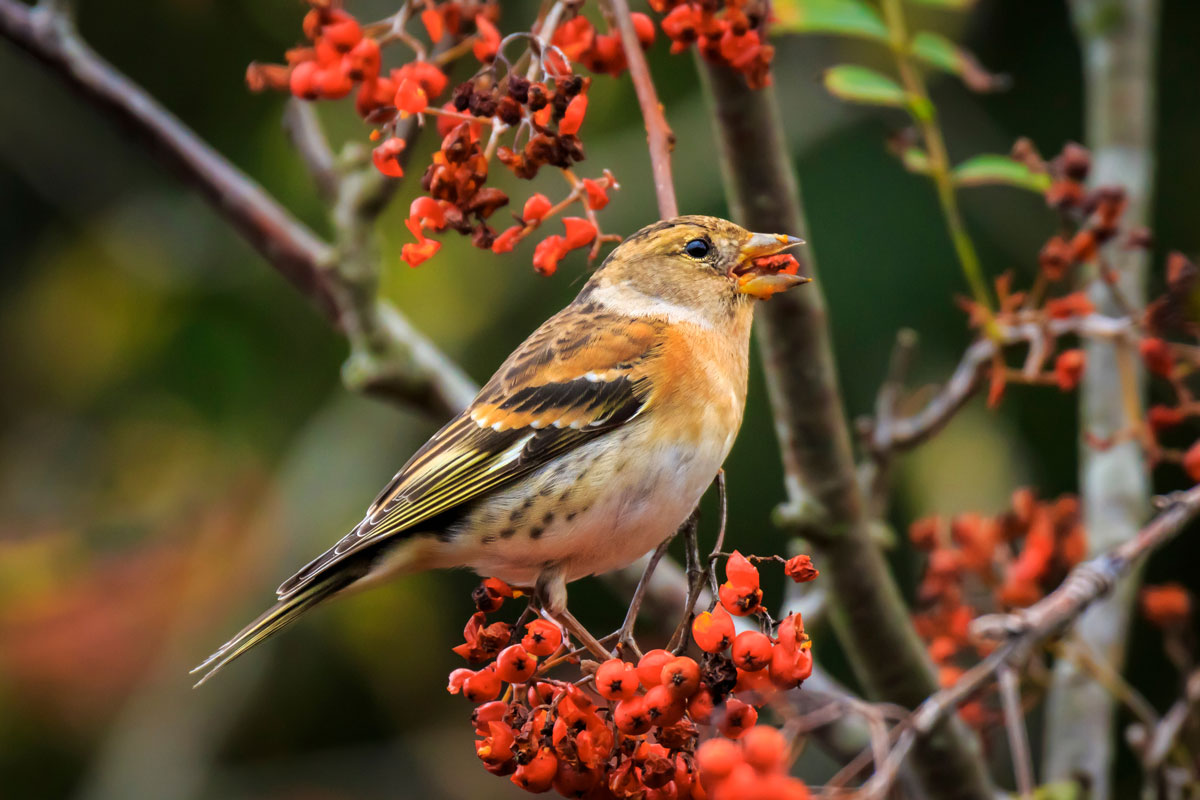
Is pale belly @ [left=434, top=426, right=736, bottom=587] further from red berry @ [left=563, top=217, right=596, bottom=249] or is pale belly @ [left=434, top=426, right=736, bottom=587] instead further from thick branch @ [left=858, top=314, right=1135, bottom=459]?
thick branch @ [left=858, top=314, right=1135, bottom=459]

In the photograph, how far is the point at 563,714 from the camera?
4.27 feet

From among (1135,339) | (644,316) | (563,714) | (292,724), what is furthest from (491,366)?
(563,714)

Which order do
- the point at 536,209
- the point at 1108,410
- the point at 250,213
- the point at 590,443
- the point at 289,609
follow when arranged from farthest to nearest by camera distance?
1. the point at 1108,410
2. the point at 250,213
3. the point at 590,443
4. the point at 289,609
5. the point at 536,209

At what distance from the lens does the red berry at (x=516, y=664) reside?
4.36 ft

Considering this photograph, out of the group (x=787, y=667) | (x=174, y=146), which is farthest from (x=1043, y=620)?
(x=174, y=146)

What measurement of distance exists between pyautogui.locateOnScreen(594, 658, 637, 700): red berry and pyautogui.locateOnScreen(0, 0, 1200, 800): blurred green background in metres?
2.26

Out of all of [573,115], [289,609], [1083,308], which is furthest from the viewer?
[1083,308]

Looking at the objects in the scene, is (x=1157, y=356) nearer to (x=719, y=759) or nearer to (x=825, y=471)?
(x=825, y=471)

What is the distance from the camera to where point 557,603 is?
1.61 metres

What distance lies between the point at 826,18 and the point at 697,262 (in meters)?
0.43

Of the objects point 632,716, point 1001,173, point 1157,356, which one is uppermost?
point 1001,173

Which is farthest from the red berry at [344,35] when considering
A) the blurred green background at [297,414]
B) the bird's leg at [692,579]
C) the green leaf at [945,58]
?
the blurred green background at [297,414]

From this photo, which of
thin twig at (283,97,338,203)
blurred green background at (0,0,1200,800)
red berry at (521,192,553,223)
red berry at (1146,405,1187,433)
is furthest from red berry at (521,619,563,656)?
blurred green background at (0,0,1200,800)

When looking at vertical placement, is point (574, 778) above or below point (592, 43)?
below
